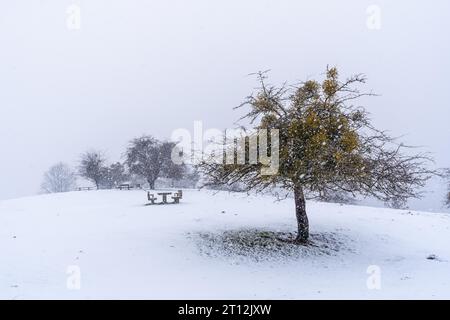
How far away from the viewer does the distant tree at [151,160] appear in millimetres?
44531

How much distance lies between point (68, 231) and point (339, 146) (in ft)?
37.9

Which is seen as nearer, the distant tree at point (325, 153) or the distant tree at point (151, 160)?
the distant tree at point (325, 153)

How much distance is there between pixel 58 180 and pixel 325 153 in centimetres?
7929

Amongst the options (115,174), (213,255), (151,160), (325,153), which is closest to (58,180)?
(115,174)

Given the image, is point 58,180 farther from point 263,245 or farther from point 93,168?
point 263,245

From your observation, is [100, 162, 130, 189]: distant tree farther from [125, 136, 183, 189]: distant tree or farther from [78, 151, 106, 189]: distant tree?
[125, 136, 183, 189]: distant tree

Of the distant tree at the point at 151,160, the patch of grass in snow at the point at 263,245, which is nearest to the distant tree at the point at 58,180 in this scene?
the distant tree at the point at 151,160

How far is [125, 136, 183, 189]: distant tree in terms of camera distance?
44531mm

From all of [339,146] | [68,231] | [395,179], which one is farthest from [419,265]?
[68,231]

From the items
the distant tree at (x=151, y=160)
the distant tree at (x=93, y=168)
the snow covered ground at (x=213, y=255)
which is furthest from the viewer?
the distant tree at (x=93, y=168)

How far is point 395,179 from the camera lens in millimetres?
13203

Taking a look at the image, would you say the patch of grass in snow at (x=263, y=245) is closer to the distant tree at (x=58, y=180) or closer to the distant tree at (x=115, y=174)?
the distant tree at (x=115, y=174)

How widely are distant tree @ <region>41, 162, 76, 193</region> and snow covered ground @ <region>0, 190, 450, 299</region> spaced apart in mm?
63051

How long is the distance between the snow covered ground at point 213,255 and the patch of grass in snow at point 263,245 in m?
0.04
